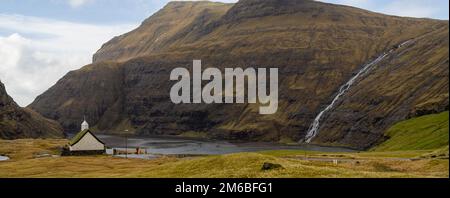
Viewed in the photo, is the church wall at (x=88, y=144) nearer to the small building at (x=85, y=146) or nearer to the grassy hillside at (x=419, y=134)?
the small building at (x=85, y=146)

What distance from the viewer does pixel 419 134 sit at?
157 m

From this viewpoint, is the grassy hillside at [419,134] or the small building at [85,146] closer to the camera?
the small building at [85,146]

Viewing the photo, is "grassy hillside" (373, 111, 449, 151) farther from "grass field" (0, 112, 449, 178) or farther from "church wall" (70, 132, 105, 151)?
"church wall" (70, 132, 105, 151)

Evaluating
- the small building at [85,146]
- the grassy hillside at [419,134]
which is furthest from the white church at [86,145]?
the grassy hillside at [419,134]

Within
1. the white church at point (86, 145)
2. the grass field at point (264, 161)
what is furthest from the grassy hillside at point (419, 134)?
the white church at point (86, 145)

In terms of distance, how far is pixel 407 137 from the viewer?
162750 millimetres

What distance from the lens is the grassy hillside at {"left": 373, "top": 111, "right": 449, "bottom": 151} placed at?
451 feet

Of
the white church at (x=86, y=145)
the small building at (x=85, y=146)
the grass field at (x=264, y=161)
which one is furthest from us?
the white church at (x=86, y=145)

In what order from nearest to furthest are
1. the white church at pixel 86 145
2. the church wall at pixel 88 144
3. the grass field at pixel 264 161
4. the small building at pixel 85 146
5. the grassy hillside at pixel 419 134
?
1. the grass field at pixel 264 161
2. the small building at pixel 85 146
3. the white church at pixel 86 145
4. the church wall at pixel 88 144
5. the grassy hillside at pixel 419 134

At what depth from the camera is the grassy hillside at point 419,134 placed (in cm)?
13750

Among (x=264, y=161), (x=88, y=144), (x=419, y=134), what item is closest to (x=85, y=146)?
(x=88, y=144)
